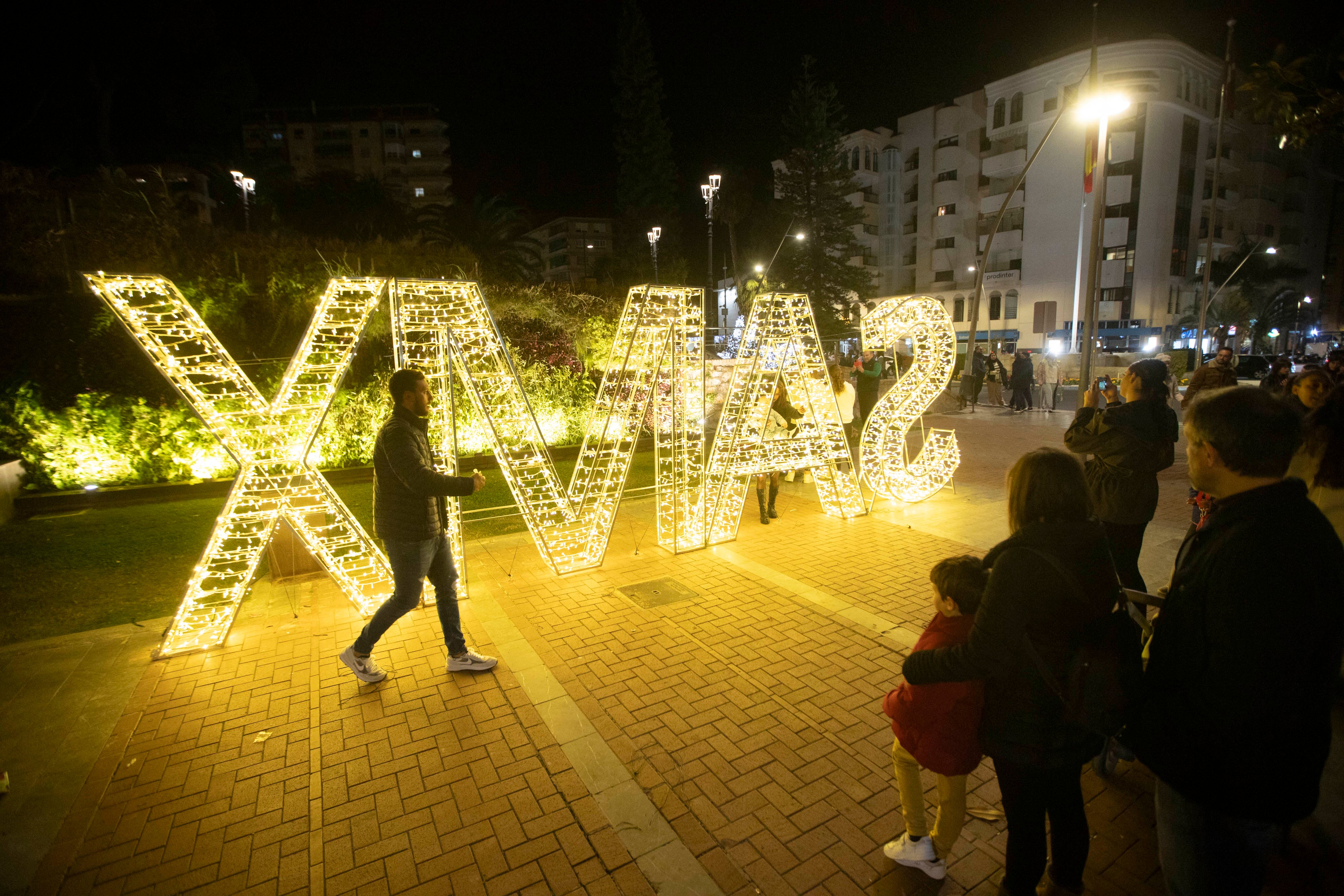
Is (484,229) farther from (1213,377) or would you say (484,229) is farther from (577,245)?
(577,245)

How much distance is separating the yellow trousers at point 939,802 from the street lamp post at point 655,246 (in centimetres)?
2358

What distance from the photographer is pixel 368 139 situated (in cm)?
6047

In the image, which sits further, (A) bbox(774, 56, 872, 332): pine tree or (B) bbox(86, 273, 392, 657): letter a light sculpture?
(A) bbox(774, 56, 872, 332): pine tree

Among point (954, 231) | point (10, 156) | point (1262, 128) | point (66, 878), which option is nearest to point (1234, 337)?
point (1262, 128)

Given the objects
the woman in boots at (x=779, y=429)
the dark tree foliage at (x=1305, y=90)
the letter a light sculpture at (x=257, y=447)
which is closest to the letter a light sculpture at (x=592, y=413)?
the letter a light sculpture at (x=257, y=447)

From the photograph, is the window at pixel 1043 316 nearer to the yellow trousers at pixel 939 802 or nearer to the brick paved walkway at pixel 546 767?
the brick paved walkway at pixel 546 767

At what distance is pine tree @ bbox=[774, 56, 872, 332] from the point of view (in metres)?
32.4

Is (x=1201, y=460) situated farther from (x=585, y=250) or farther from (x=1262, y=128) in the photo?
(x=585, y=250)

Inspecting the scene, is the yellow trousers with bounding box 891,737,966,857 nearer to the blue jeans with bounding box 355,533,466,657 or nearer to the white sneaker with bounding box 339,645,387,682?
the blue jeans with bounding box 355,533,466,657

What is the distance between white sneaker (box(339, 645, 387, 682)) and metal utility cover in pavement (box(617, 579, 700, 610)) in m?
2.22

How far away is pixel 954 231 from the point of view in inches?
1577

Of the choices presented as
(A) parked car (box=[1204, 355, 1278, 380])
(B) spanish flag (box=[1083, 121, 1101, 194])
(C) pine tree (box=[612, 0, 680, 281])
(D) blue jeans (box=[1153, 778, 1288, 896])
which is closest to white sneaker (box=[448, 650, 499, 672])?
(D) blue jeans (box=[1153, 778, 1288, 896])

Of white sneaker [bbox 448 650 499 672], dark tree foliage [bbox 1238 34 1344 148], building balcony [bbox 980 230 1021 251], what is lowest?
white sneaker [bbox 448 650 499 672]

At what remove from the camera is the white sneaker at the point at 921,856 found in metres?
2.62
